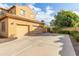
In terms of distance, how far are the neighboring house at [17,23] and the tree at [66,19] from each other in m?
1.54

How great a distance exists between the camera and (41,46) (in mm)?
6402

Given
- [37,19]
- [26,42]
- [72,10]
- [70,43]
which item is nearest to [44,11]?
[37,19]

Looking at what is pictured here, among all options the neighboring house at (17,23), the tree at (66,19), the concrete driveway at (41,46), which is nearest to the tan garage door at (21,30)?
the neighboring house at (17,23)

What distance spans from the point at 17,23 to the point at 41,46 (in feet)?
8.62

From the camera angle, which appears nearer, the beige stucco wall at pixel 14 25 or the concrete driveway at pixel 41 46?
the concrete driveway at pixel 41 46

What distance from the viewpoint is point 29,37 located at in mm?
7215

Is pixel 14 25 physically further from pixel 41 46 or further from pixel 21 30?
pixel 41 46

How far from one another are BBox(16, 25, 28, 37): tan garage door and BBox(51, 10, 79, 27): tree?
2.30m

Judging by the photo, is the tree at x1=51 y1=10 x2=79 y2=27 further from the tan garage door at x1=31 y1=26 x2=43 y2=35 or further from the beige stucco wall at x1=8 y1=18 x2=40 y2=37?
the beige stucco wall at x1=8 y1=18 x2=40 y2=37

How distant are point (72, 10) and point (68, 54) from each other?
228 cm

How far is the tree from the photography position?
6477mm

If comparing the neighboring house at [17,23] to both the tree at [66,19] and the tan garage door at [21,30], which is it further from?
the tree at [66,19]

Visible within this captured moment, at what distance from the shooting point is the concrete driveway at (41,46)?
5700 millimetres

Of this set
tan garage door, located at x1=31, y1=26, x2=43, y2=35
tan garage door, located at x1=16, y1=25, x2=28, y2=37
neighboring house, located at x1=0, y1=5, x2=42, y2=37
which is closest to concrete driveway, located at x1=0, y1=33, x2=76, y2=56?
tan garage door, located at x1=31, y1=26, x2=43, y2=35
